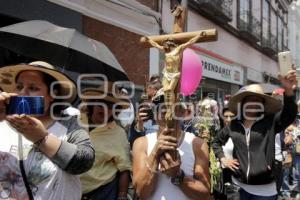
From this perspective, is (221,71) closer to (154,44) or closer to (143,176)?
(154,44)

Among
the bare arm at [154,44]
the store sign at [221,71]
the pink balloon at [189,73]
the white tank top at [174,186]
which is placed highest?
the store sign at [221,71]

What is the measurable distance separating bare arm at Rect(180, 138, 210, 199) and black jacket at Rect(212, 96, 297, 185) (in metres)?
1.30

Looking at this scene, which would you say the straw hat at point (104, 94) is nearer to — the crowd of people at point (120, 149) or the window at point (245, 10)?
the crowd of people at point (120, 149)

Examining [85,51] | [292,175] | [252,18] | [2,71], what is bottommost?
[292,175]

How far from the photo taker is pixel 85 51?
3449mm

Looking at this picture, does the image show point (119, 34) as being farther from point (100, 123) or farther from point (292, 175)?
point (100, 123)

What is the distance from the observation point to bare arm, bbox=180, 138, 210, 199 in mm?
2559

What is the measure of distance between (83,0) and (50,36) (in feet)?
17.4

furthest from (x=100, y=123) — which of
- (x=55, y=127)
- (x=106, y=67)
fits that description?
(x=55, y=127)

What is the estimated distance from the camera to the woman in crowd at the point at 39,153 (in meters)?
2.08

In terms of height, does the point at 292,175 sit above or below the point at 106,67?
below

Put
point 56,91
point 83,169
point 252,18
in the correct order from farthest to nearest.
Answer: point 252,18 < point 56,91 < point 83,169

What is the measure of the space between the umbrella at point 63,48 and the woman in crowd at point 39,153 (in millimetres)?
1126

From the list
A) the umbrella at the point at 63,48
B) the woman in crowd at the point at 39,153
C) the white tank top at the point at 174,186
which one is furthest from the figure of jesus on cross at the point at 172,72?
the umbrella at the point at 63,48
